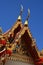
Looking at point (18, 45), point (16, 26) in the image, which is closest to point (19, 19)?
point (16, 26)

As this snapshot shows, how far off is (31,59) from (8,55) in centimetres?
190

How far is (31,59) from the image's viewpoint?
12.4m

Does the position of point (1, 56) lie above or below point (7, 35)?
below

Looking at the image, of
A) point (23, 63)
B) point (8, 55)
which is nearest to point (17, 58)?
point (23, 63)

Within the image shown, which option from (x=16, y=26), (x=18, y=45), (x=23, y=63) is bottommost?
(x=23, y=63)

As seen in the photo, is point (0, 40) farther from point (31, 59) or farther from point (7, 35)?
point (31, 59)

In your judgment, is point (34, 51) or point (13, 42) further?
point (34, 51)

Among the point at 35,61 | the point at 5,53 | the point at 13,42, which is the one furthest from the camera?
the point at 35,61

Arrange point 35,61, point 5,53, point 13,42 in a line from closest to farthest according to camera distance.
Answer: point 5,53 → point 13,42 → point 35,61

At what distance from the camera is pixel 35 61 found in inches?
487

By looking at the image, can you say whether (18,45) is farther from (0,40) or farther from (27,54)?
(0,40)

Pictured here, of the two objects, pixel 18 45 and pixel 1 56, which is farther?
pixel 18 45

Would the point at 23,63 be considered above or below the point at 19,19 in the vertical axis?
below

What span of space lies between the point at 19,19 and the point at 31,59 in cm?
180
